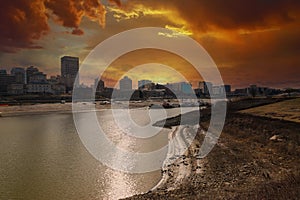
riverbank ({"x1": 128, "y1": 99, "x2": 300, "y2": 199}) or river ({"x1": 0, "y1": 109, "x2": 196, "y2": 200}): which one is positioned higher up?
riverbank ({"x1": 128, "y1": 99, "x2": 300, "y2": 199})

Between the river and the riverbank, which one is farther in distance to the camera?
the river

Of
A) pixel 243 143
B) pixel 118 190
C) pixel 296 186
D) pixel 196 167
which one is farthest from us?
pixel 243 143

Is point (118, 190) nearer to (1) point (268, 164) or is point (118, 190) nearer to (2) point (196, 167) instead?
(2) point (196, 167)

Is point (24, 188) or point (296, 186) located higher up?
point (296, 186)

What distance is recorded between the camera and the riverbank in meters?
13.8

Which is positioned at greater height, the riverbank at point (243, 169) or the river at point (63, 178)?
the riverbank at point (243, 169)

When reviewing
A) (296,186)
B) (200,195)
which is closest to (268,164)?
(296,186)

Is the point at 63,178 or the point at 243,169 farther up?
the point at 243,169

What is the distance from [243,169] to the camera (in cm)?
1825

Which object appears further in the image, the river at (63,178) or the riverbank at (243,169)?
the river at (63,178)

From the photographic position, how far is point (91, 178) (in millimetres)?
19281

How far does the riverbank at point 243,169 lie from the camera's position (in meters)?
13.8

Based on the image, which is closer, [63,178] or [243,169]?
[243,169]

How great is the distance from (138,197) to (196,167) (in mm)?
7170
